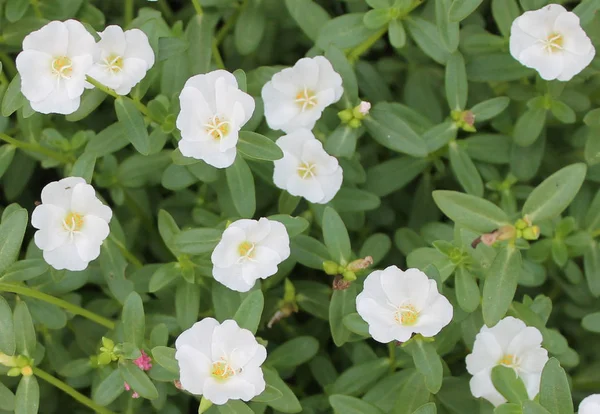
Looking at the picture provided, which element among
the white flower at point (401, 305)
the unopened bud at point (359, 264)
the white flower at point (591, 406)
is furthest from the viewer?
the unopened bud at point (359, 264)

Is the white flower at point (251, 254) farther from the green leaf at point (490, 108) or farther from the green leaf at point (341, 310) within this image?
the green leaf at point (490, 108)

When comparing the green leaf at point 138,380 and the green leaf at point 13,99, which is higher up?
the green leaf at point 13,99

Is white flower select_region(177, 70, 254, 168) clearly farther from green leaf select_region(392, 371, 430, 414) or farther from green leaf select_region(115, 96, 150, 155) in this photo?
green leaf select_region(392, 371, 430, 414)

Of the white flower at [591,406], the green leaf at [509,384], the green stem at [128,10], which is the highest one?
the green stem at [128,10]

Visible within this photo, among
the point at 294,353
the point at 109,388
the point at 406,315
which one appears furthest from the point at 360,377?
the point at 109,388

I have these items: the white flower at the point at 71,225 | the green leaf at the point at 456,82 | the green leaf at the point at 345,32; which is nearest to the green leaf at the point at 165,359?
the white flower at the point at 71,225

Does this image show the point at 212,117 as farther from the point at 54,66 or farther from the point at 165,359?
the point at 165,359

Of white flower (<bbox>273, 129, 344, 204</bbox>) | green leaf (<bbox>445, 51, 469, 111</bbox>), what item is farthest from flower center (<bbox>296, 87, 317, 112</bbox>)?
green leaf (<bbox>445, 51, 469, 111</bbox>)
